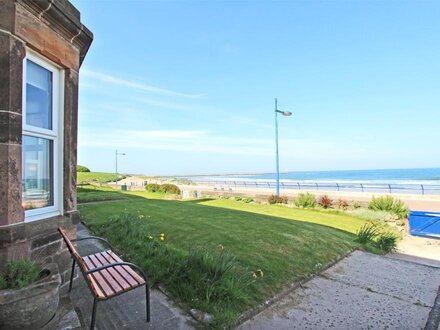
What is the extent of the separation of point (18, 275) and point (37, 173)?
1.42m

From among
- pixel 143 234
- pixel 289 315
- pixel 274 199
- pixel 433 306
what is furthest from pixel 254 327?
pixel 274 199

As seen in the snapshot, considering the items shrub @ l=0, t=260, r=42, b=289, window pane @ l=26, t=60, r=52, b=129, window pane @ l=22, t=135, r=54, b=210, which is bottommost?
shrub @ l=0, t=260, r=42, b=289

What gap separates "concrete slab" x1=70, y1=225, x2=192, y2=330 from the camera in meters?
3.17

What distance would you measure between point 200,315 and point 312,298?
70.4 inches

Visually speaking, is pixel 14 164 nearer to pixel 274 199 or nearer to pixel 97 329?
pixel 97 329

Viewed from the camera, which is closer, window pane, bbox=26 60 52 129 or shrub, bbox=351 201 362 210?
window pane, bbox=26 60 52 129

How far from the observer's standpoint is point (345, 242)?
7234mm

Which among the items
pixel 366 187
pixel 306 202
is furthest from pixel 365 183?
pixel 306 202

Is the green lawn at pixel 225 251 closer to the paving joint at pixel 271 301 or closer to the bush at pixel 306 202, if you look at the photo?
the paving joint at pixel 271 301

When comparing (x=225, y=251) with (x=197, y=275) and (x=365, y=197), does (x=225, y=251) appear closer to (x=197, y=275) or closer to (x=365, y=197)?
(x=197, y=275)

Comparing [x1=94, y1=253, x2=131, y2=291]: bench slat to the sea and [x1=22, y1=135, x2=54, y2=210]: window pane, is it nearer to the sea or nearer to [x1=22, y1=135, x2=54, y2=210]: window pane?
[x1=22, y1=135, x2=54, y2=210]: window pane

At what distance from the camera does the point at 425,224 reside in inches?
410

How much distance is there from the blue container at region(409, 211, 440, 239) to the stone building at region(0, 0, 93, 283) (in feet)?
38.1

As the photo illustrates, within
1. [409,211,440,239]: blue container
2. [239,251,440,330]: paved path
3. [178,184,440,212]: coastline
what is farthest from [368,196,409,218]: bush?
[239,251,440,330]: paved path
